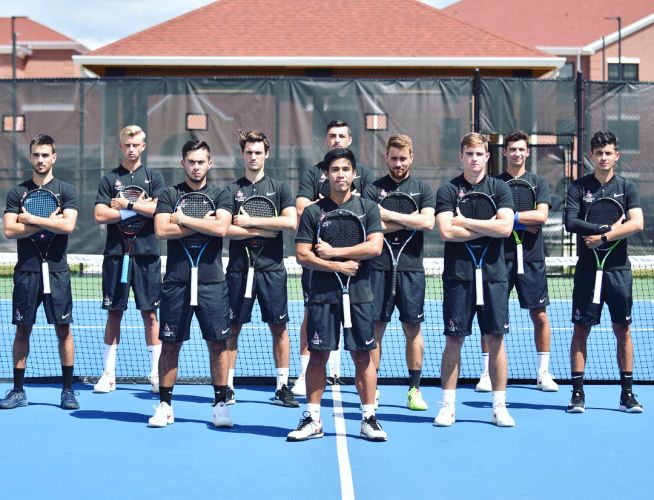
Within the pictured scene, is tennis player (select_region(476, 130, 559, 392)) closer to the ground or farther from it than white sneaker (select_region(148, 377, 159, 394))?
farther from it

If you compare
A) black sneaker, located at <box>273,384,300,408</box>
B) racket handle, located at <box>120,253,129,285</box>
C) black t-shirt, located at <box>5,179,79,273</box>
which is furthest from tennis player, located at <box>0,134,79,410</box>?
black sneaker, located at <box>273,384,300,408</box>

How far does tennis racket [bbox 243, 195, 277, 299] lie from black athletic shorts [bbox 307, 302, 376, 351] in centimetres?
111

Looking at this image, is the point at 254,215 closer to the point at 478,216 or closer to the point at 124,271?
the point at 124,271

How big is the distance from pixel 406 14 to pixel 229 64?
4.24 metres

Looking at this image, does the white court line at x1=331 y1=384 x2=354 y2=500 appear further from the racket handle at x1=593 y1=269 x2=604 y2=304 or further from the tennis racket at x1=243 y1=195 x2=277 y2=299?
the racket handle at x1=593 y1=269 x2=604 y2=304

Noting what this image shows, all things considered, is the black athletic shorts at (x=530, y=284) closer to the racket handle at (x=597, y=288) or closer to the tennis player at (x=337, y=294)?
the racket handle at (x=597, y=288)

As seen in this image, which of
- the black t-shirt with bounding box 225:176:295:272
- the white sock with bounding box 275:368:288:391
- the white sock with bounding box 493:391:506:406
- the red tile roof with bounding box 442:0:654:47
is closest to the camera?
the white sock with bounding box 493:391:506:406

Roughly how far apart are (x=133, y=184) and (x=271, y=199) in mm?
1233

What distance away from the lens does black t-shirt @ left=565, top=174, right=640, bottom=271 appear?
7.81 meters

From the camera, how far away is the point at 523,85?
1586 cm

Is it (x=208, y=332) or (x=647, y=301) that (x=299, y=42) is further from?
(x=208, y=332)

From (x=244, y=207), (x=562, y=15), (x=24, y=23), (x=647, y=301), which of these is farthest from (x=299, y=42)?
(x=24, y=23)

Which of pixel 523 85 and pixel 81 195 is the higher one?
pixel 523 85

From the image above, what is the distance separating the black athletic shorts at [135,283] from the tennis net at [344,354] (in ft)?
2.86
